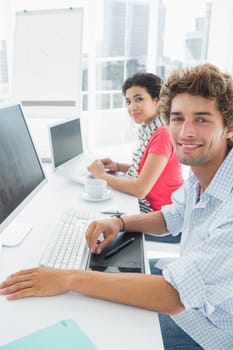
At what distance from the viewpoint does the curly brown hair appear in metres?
0.95

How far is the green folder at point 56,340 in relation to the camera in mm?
591

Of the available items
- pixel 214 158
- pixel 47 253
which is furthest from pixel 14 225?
pixel 214 158

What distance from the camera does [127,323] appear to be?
2.18 feet

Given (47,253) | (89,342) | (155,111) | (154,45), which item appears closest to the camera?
(89,342)

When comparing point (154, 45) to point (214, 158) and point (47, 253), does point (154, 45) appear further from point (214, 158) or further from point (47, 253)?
point (47, 253)

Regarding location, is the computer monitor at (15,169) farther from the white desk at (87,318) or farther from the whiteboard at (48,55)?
the whiteboard at (48,55)

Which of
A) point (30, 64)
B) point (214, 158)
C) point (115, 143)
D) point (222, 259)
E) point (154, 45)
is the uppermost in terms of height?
point (154, 45)

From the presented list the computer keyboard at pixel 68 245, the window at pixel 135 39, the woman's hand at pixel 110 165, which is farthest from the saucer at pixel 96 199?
the window at pixel 135 39

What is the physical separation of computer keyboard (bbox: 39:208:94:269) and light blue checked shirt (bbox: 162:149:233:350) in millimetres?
267

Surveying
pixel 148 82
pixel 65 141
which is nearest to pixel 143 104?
pixel 148 82

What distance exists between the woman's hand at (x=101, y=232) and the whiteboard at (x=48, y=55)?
1647 millimetres

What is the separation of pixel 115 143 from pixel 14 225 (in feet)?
8.56

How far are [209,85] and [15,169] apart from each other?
0.66 meters

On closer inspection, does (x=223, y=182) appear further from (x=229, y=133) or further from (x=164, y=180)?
(x=164, y=180)
